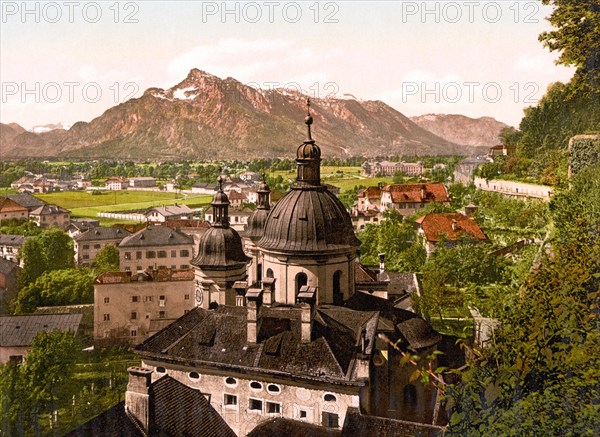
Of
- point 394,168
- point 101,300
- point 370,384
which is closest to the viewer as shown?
point 370,384

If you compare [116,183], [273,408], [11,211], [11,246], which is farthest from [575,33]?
[116,183]

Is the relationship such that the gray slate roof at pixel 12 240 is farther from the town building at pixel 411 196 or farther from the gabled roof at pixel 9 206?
the town building at pixel 411 196

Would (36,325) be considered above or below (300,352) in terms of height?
below

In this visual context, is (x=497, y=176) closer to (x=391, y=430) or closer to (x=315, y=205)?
(x=315, y=205)

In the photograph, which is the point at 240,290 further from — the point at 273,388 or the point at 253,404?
the point at 273,388

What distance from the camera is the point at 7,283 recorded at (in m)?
77.2

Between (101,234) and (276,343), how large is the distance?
74314mm

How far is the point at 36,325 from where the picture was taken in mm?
54969

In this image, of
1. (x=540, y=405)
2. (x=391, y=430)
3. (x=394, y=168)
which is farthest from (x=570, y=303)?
(x=394, y=168)

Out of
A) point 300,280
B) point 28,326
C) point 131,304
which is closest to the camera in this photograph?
point 300,280

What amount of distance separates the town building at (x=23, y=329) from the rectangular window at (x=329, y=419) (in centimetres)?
3664

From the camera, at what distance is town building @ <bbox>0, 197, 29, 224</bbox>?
4299 inches

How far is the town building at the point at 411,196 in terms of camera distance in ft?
318

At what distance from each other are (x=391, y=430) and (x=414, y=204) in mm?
81034
